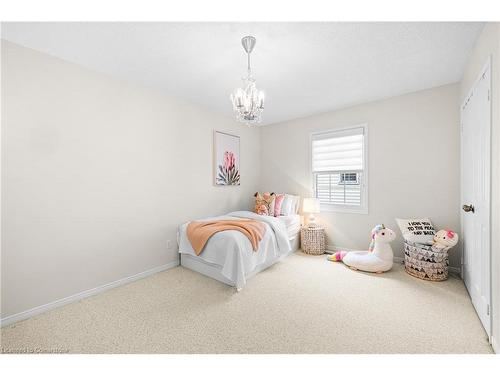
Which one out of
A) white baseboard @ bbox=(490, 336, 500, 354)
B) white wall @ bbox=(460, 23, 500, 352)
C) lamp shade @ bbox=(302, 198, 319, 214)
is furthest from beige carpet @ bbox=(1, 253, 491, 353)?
lamp shade @ bbox=(302, 198, 319, 214)

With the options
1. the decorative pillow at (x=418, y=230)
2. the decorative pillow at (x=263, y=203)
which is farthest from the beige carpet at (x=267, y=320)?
the decorative pillow at (x=263, y=203)

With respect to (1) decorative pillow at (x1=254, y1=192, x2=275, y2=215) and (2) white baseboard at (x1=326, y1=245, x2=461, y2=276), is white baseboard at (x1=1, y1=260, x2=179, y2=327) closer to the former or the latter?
(1) decorative pillow at (x1=254, y1=192, x2=275, y2=215)

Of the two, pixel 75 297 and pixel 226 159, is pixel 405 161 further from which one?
pixel 75 297

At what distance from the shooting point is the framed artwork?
387 cm

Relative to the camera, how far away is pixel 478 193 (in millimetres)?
1942

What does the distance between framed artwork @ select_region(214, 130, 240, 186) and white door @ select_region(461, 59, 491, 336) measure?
127 inches

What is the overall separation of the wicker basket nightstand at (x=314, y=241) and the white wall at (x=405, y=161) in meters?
0.25

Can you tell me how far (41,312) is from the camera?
6.79 feet

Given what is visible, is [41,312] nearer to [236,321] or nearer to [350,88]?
[236,321]

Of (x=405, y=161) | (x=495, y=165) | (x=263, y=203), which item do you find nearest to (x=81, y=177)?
(x=263, y=203)

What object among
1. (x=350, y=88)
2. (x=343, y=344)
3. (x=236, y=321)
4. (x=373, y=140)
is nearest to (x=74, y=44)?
(x=236, y=321)

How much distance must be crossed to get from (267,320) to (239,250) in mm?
757

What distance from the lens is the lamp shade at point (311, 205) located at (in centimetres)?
380

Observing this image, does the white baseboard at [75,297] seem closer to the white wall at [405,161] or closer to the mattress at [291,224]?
the mattress at [291,224]
